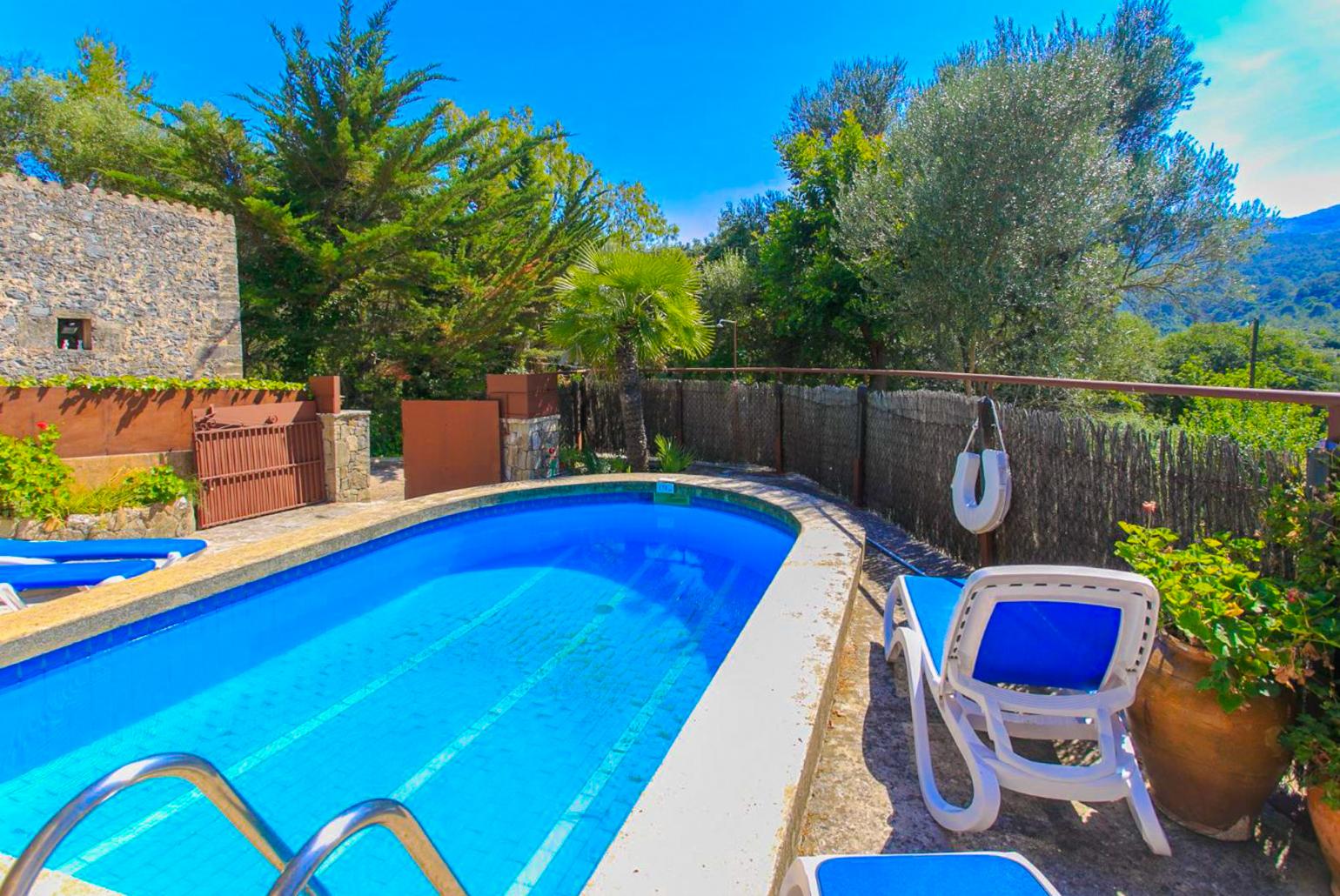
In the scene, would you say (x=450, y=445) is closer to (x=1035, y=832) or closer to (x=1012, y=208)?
(x=1035, y=832)

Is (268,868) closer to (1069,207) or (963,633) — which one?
(963,633)

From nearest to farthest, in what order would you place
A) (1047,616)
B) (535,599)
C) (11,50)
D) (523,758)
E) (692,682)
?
1. (1047,616)
2. (523,758)
3. (692,682)
4. (535,599)
5. (11,50)

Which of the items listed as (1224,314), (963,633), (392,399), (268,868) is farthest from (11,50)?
(1224,314)

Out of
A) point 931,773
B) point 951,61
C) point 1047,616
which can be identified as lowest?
point 931,773

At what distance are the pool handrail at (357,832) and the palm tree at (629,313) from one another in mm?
7523

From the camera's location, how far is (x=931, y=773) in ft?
7.45

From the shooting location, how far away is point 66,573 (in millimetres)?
4277

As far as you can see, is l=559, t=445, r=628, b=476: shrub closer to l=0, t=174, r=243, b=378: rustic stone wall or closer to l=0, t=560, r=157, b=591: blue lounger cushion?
l=0, t=560, r=157, b=591: blue lounger cushion

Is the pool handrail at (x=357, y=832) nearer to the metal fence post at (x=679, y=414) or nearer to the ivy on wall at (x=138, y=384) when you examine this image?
the ivy on wall at (x=138, y=384)

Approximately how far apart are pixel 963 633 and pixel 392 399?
15199 millimetres

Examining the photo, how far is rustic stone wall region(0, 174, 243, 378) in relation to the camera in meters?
10.3

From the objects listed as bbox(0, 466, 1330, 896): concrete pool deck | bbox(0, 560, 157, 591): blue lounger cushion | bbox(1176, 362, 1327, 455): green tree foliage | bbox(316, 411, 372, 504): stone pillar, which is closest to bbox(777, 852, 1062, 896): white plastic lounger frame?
bbox(0, 466, 1330, 896): concrete pool deck

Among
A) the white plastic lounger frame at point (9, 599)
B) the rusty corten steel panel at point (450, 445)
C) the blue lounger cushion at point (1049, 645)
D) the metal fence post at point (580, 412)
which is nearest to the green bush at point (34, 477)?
the white plastic lounger frame at point (9, 599)

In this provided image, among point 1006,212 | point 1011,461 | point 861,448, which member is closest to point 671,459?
point 861,448
